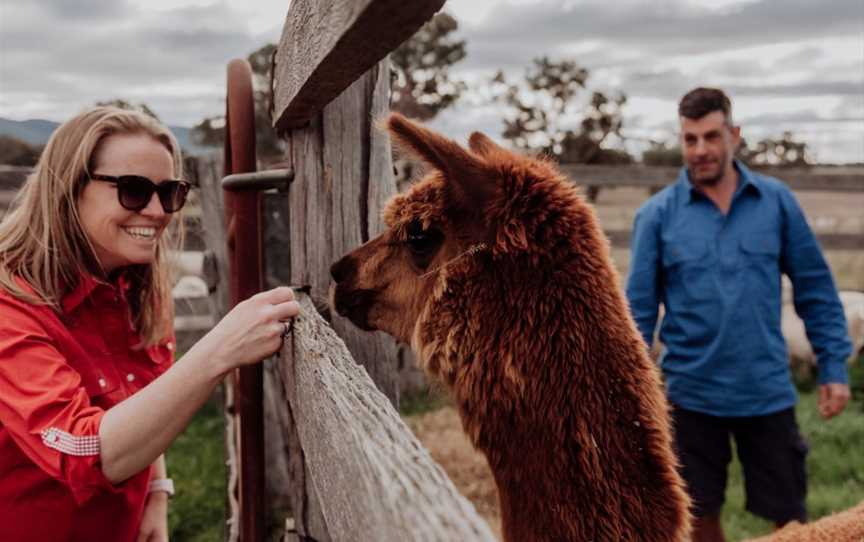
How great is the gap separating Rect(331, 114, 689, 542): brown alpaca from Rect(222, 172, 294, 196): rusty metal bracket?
249 mm

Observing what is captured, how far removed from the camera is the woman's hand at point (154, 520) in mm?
1929

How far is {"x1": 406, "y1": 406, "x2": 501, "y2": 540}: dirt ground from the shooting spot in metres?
4.39

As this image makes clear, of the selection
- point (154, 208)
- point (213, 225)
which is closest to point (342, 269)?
point (154, 208)

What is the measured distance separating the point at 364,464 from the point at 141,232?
1.29m

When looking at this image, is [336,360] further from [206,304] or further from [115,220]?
[206,304]

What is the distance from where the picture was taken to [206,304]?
6.21 meters

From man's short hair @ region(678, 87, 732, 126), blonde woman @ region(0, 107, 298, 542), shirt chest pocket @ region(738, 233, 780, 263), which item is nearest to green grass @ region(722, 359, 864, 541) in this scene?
shirt chest pocket @ region(738, 233, 780, 263)

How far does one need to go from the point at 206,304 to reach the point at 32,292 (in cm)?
481

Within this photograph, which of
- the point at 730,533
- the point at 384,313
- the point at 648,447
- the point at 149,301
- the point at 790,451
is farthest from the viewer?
the point at 730,533

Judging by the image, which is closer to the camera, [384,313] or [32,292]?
[32,292]

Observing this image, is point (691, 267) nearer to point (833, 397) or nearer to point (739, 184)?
point (739, 184)

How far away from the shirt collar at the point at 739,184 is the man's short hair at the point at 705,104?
0.27m

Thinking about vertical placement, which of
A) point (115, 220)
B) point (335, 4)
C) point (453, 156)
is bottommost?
point (115, 220)

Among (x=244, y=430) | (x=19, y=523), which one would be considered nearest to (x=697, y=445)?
(x=244, y=430)
